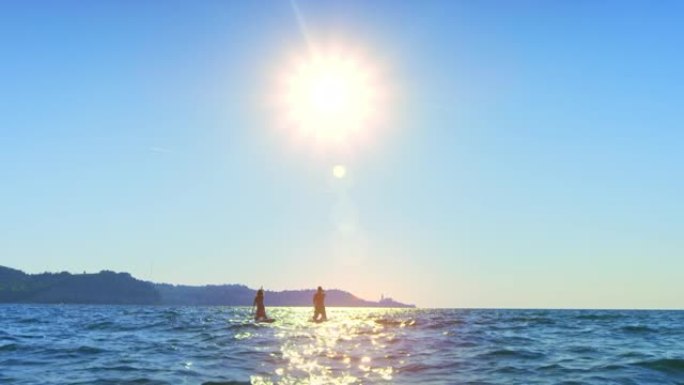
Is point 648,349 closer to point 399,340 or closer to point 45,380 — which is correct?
point 399,340

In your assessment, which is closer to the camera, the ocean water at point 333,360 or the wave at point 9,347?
the ocean water at point 333,360

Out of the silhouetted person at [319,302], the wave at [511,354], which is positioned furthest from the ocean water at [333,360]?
the silhouetted person at [319,302]

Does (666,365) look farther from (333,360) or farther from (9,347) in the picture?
(9,347)

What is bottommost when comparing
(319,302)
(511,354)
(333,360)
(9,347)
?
(333,360)

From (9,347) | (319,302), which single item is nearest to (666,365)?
(9,347)

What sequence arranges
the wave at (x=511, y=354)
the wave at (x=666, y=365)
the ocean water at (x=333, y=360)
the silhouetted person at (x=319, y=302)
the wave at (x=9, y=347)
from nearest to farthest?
the ocean water at (x=333, y=360) < the wave at (x=666, y=365) < the wave at (x=511, y=354) < the wave at (x=9, y=347) < the silhouetted person at (x=319, y=302)

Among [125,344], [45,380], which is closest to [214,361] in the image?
[45,380]

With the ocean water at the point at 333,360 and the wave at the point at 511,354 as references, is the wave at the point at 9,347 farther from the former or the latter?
the wave at the point at 511,354

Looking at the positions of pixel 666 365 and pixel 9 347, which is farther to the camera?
pixel 9 347

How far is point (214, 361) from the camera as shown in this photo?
1973 centimetres

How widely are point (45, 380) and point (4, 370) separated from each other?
98.6 inches

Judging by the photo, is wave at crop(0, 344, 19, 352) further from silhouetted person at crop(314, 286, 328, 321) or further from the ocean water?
silhouetted person at crop(314, 286, 328, 321)

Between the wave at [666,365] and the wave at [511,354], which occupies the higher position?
the wave at [511,354]

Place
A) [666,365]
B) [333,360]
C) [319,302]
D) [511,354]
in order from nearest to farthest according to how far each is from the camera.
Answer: [666,365], [333,360], [511,354], [319,302]
